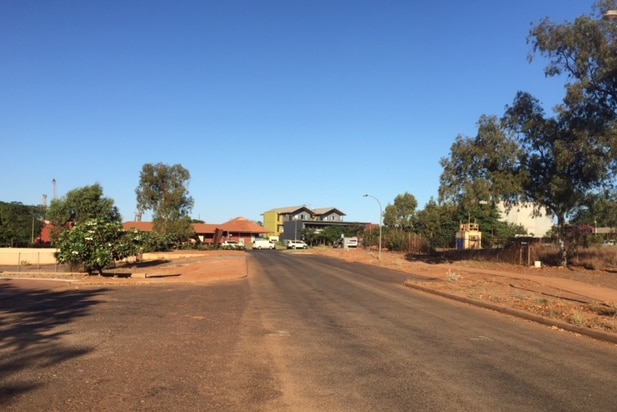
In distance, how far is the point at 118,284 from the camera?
21.9 meters

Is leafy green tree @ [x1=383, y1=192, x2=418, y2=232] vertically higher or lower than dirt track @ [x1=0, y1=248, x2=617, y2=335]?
higher

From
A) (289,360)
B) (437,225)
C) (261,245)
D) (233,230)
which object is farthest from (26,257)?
(233,230)

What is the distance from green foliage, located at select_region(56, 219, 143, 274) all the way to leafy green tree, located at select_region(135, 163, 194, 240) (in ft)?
117

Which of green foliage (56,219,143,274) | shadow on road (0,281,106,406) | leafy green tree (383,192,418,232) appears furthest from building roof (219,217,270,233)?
shadow on road (0,281,106,406)

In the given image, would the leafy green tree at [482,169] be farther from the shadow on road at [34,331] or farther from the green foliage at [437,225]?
the green foliage at [437,225]

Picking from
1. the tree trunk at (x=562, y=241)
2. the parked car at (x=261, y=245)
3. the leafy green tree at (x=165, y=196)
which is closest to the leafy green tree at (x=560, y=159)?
the tree trunk at (x=562, y=241)

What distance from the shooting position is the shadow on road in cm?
698

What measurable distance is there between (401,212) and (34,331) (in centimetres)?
7201

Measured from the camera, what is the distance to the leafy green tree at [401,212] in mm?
79062

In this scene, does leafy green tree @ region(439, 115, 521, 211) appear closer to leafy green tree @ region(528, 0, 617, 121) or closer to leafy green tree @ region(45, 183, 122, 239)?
leafy green tree @ region(528, 0, 617, 121)

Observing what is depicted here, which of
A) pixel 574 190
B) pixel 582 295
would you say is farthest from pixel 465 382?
pixel 574 190

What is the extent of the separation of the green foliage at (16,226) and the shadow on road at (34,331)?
4204cm

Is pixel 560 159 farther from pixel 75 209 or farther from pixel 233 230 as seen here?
pixel 233 230

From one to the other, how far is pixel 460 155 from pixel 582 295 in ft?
55.5
